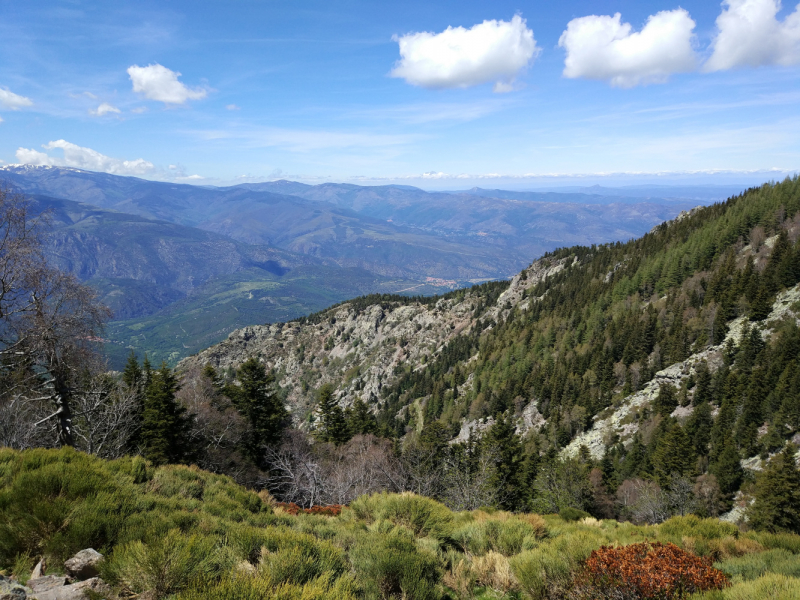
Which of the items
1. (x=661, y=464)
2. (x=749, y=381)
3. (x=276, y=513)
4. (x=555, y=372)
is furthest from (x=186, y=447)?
(x=555, y=372)

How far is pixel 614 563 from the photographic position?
6.20 meters

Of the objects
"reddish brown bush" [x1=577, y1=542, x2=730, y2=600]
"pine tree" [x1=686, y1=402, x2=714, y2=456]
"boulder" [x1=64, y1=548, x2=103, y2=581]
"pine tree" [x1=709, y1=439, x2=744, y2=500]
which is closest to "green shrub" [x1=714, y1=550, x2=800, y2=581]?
"reddish brown bush" [x1=577, y1=542, x2=730, y2=600]

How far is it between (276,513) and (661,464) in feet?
176

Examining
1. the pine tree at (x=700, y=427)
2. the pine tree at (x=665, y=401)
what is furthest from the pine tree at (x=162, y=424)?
the pine tree at (x=665, y=401)

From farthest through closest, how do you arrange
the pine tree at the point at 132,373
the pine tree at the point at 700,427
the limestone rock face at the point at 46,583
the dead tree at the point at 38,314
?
the pine tree at the point at 700,427
the pine tree at the point at 132,373
the dead tree at the point at 38,314
the limestone rock face at the point at 46,583

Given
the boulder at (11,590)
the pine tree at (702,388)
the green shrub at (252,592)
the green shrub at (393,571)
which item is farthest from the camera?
the pine tree at (702,388)

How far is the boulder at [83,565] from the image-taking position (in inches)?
222

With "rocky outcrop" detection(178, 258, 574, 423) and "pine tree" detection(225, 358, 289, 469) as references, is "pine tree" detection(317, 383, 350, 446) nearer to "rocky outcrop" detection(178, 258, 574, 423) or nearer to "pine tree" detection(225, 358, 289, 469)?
"pine tree" detection(225, 358, 289, 469)

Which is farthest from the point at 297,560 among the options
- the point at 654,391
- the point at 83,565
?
the point at 654,391

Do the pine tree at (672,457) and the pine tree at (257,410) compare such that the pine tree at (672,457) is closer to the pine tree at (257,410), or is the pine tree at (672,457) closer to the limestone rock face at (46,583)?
the pine tree at (257,410)

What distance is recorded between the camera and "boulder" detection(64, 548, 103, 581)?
5645 millimetres

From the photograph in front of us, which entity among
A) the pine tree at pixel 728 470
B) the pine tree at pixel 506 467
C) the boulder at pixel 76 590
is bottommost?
the pine tree at pixel 728 470

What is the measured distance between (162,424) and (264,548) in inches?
964

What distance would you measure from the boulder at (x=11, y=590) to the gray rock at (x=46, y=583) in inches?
5.4
